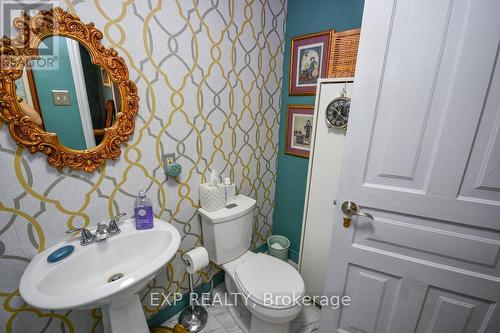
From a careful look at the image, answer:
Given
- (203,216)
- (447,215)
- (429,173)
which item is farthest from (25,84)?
(447,215)

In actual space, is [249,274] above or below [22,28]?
below

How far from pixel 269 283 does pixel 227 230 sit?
39cm

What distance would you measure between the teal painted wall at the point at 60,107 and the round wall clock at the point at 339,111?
1267 mm

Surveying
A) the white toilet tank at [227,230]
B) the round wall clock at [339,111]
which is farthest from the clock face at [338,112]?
the white toilet tank at [227,230]

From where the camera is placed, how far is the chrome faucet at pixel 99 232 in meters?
0.96

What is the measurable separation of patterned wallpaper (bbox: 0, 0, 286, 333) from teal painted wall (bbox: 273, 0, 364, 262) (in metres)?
0.08

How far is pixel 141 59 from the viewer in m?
1.06

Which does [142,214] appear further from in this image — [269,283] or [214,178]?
[269,283]

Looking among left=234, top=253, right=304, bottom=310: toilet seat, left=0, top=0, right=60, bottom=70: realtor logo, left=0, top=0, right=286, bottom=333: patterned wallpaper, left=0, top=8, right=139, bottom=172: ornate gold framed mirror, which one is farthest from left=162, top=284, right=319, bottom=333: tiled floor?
left=0, top=0, right=60, bottom=70: realtor logo

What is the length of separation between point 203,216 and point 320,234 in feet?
2.58

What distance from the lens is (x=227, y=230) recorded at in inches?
55.7

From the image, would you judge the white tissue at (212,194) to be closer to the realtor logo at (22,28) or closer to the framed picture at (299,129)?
the framed picture at (299,129)

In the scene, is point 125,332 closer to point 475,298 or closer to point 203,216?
point 203,216

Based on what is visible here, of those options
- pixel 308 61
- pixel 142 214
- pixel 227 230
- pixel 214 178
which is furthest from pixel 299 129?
pixel 142 214
